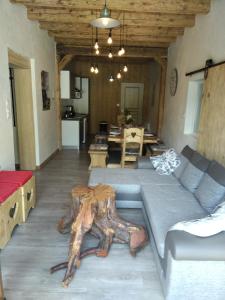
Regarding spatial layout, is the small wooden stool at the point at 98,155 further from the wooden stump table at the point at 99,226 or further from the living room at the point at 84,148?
the wooden stump table at the point at 99,226

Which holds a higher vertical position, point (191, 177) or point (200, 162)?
point (200, 162)

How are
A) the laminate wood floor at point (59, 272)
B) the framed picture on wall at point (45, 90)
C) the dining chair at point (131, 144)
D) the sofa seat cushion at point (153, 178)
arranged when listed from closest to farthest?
the laminate wood floor at point (59, 272)
the sofa seat cushion at point (153, 178)
the dining chair at point (131, 144)
the framed picture on wall at point (45, 90)

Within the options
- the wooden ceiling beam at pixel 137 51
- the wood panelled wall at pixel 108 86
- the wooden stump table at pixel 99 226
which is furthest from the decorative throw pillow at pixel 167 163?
the wood panelled wall at pixel 108 86

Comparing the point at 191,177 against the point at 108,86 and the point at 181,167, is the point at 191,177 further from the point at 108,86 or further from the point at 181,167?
the point at 108,86

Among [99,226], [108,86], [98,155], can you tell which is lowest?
[99,226]

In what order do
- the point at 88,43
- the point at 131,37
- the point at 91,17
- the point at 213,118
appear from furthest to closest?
the point at 88,43 → the point at 131,37 → the point at 91,17 → the point at 213,118

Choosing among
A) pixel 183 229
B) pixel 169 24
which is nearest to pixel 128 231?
pixel 183 229

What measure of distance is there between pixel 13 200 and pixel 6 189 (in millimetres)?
153

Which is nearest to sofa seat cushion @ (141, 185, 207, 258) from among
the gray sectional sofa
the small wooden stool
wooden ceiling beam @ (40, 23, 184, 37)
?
the gray sectional sofa

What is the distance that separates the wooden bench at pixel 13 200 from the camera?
2210 mm

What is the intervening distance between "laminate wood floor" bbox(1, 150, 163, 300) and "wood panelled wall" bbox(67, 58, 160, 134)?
6.91 meters

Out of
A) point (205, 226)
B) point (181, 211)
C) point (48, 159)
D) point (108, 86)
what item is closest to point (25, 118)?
point (48, 159)

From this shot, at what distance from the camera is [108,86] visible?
9.38 meters

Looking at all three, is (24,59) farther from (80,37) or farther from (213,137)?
(213,137)
